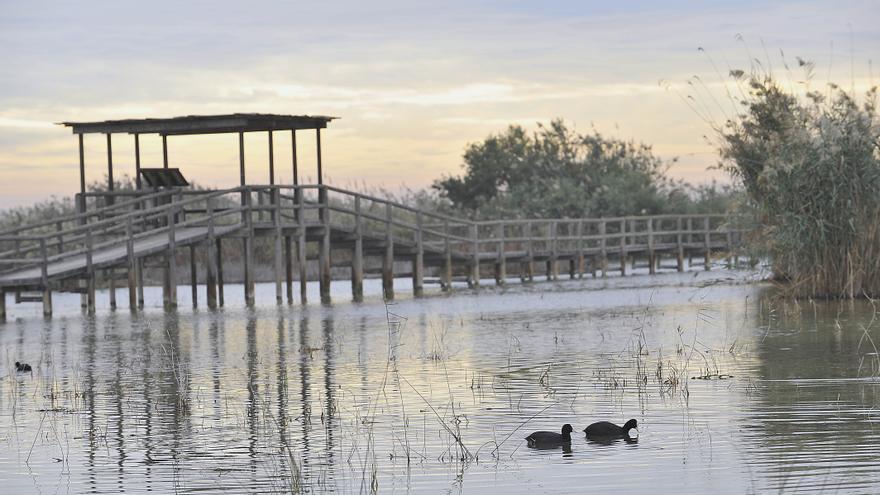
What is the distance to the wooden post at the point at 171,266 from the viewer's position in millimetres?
27766

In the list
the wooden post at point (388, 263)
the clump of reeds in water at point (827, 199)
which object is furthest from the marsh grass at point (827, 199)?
the wooden post at point (388, 263)

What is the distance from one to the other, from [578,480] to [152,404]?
17.2ft

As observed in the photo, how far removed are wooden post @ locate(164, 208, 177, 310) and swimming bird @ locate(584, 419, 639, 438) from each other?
59.8ft

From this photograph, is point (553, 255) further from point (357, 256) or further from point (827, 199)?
point (827, 199)

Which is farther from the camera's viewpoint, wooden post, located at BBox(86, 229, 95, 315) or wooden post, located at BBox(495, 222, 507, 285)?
wooden post, located at BBox(495, 222, 507, 285)

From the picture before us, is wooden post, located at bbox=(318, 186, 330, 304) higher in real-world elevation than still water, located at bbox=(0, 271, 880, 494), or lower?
higher

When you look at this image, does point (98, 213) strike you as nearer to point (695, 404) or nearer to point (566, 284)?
point (566, 284)

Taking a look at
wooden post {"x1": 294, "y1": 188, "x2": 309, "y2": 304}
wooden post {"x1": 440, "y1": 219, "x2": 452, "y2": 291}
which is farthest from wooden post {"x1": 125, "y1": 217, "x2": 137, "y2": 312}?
wooden post {"x1": 440, "y1": 219, "x2": 452, "y2": 291}

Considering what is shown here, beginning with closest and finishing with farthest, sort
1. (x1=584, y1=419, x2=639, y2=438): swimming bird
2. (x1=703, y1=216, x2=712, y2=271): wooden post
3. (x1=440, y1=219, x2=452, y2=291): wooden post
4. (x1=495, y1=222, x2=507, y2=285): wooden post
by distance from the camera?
(x1=584, y1=419, x2=639, y2=438): swimming bird
(x1=440, y1=219, x2=452, y2=291): wooden post
(x1=495, y1=222, x2=507, y2=285): wooden post
(x1=703, y1=216, x2=712, y2=271): wooden post

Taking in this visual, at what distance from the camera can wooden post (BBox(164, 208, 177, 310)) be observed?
2777 centimetres

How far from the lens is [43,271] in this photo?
83.8ft

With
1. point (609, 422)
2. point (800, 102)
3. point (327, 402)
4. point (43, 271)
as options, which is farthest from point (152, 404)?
point (800, 102)

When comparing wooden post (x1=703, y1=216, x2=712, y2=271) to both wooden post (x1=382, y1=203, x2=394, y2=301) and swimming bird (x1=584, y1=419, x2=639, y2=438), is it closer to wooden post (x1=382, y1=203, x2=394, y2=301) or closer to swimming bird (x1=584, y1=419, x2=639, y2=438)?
wooden post (x1=382, y1=203, x2=394, y2=301)

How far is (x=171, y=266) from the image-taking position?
28266 millimetres
